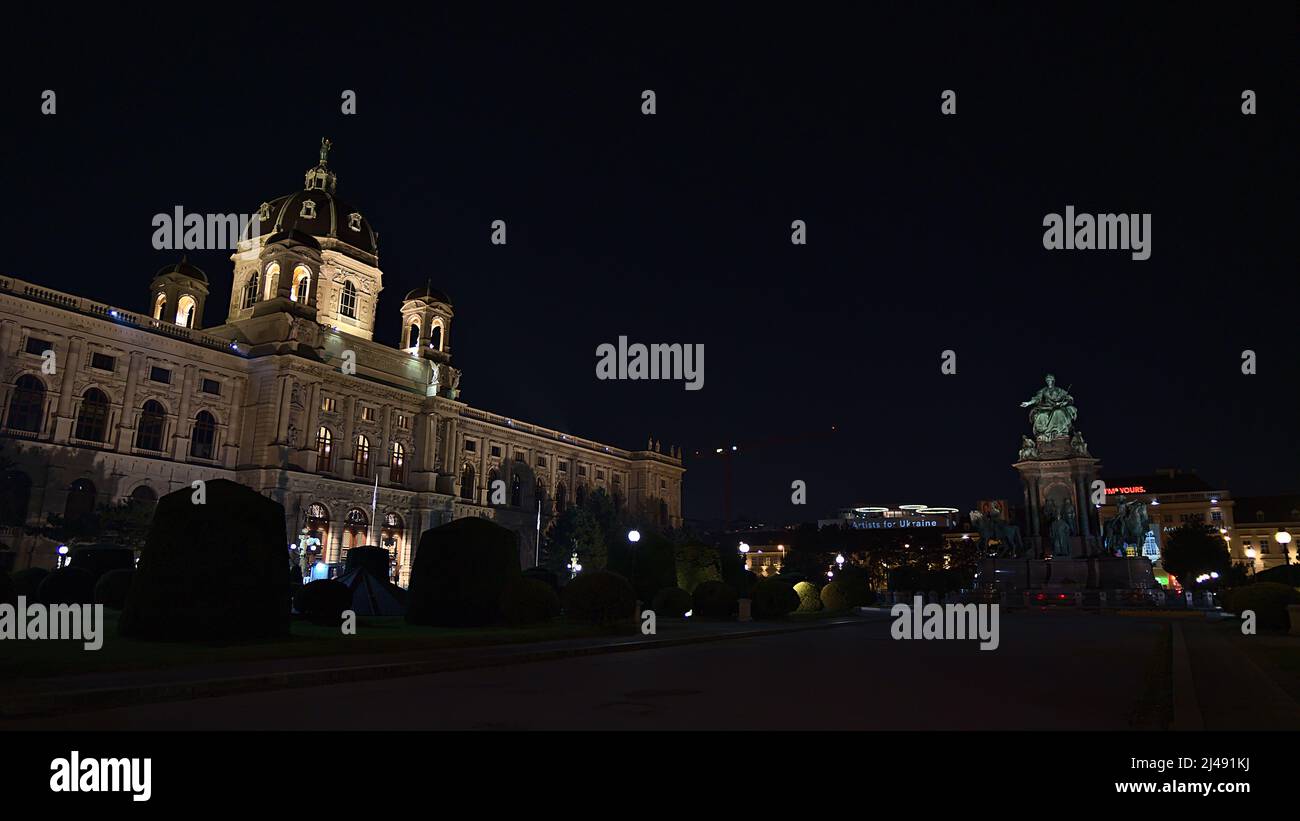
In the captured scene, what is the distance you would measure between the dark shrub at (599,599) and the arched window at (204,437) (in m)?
45.2

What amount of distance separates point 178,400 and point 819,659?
2251 inches

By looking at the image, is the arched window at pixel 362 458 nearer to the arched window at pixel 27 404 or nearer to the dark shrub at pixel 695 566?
the arched window at pixel 27 404

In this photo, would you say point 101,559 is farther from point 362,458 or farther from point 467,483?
point 467,483

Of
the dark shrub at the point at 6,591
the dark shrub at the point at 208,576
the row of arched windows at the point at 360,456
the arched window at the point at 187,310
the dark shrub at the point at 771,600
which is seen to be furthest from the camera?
the arched window at the point at 187,310

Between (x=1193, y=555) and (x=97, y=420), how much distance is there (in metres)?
87.6

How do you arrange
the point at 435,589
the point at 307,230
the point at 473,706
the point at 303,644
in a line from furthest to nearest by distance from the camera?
the point at 307,230 < the point at 435,589 < the point at 303,644 < the point at 473,706

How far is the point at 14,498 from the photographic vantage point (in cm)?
4775

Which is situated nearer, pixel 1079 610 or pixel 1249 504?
pixel 1079 610

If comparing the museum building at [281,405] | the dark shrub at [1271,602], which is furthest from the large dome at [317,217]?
the dark shrub at [1271,602]

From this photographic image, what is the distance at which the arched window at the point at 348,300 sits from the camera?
7981cm

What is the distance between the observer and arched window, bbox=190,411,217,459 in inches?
2435
